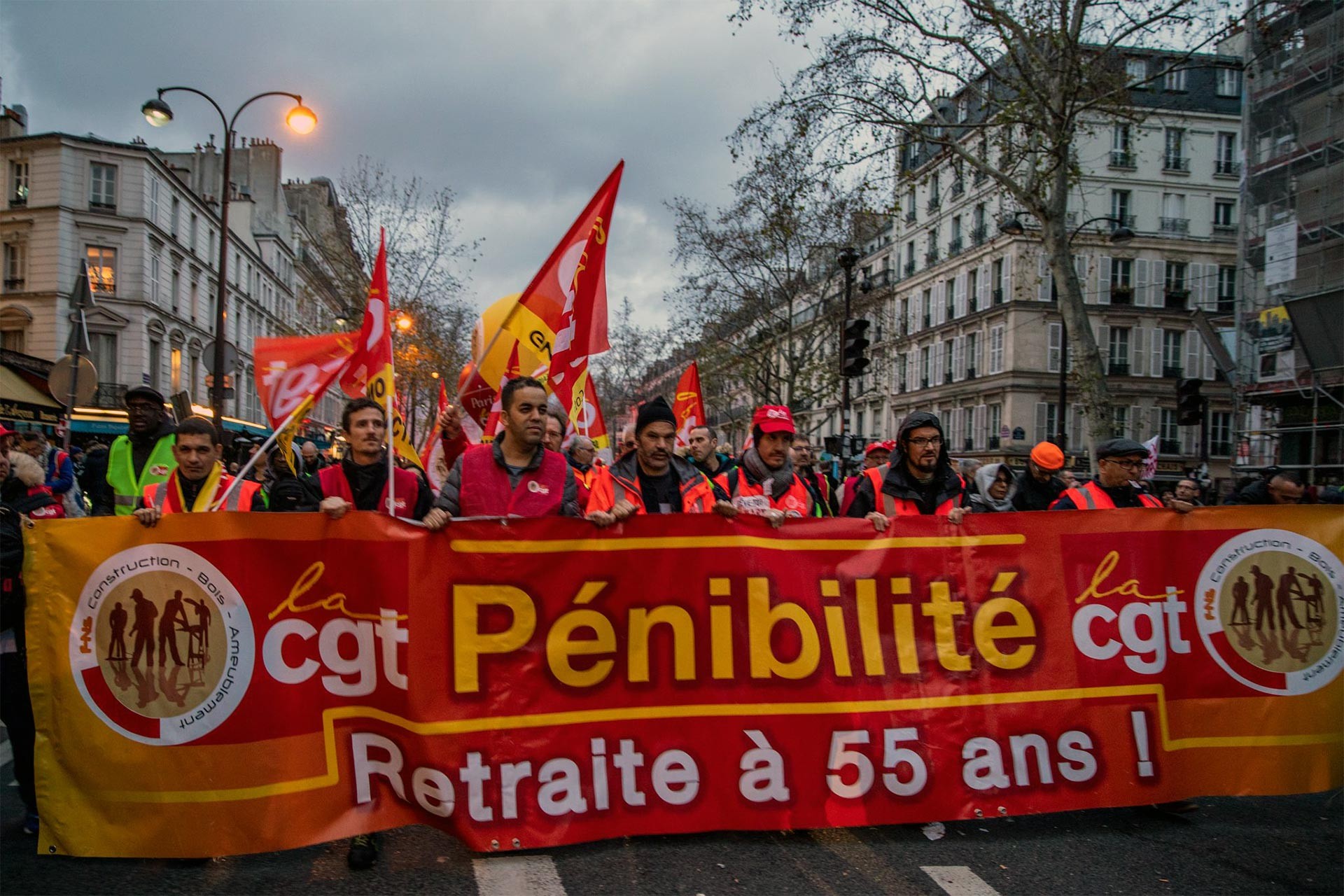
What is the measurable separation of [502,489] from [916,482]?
2.09m

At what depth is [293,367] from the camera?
20.0 ft

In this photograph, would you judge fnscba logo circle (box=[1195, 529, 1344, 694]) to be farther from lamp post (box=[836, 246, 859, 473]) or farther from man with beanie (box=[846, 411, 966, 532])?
lamp post (box=[836, 246, 859, 473])

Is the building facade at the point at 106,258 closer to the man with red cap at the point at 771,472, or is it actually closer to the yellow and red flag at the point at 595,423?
the yellow and red flag at the point at 595,423

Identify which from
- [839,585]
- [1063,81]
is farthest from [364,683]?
[1063,81]

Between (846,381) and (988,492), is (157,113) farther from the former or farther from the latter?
(988,492)

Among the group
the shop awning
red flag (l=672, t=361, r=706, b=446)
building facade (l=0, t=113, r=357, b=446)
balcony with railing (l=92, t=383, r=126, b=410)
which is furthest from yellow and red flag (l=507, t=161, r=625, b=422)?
balcony with railing (l=92, t=383, r=126, b=410)

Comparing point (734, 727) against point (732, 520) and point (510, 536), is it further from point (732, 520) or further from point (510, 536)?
point (510, 536)

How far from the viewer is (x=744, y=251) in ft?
102

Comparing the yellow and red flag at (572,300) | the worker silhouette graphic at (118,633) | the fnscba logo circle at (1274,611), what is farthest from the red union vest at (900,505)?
the worker silhouette graphic at (118,633)

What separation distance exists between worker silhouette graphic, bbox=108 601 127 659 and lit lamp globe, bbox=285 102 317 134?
14.8 m

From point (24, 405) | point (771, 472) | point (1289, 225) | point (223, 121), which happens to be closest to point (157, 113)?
point (223, 121)

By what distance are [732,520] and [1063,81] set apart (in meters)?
14.3

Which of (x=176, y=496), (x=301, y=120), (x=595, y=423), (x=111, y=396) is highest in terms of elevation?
(x=301, y=120)

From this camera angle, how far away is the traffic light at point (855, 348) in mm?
14391
